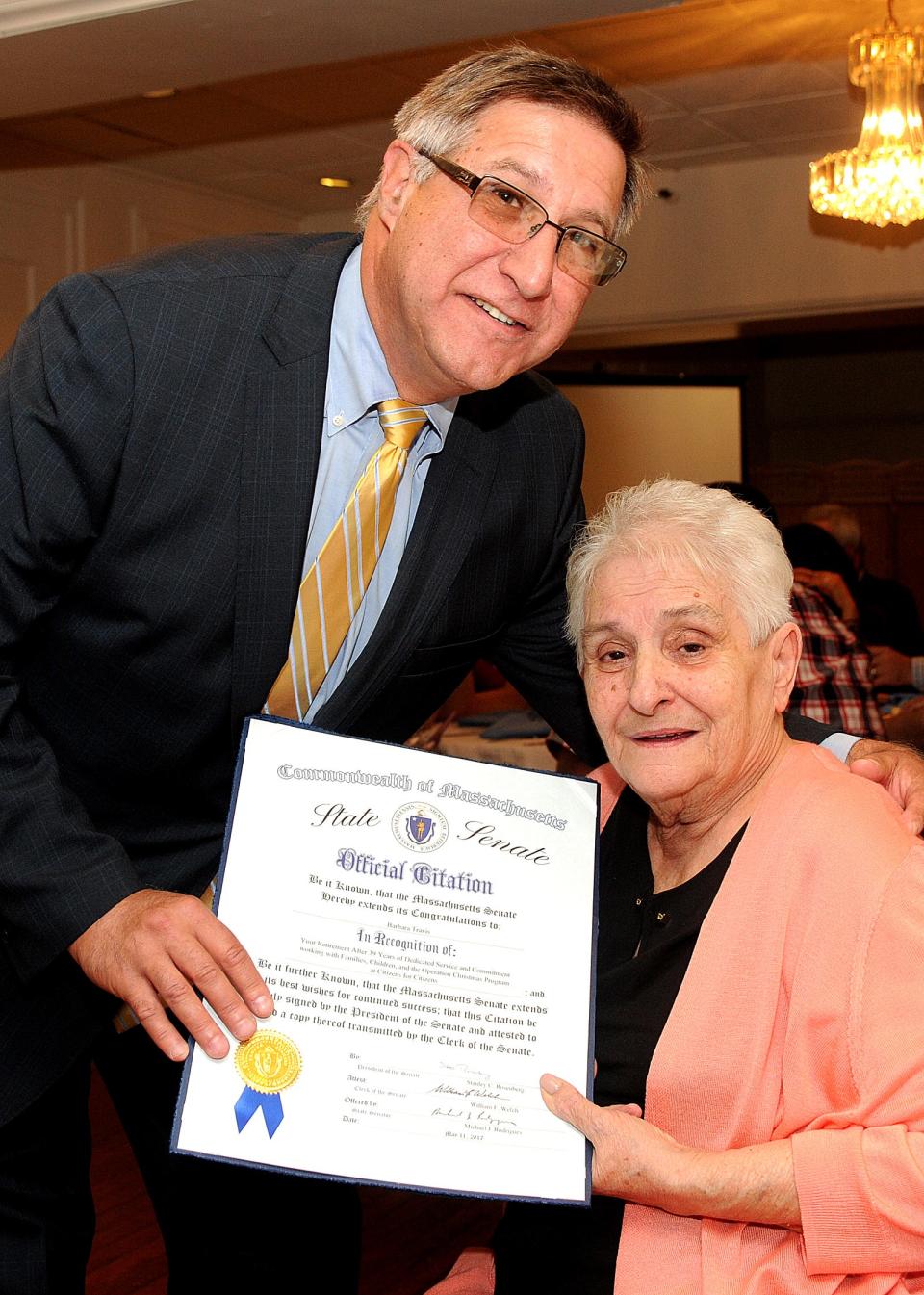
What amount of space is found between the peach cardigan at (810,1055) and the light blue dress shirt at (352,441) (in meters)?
0.60

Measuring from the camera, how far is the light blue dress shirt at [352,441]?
1.80 meters

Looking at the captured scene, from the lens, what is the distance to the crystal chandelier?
17.9ft

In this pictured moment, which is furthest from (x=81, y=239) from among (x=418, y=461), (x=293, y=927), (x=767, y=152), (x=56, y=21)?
(x=293, y=927)

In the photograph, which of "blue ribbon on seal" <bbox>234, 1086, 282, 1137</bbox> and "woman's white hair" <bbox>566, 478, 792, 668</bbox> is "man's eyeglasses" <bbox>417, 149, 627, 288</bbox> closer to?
"woman's white hair" <bbox>566, 478, 792, 668</bbox>

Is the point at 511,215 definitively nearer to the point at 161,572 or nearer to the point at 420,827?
the point at 161,572

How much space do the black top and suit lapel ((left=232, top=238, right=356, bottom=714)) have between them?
1.90ft

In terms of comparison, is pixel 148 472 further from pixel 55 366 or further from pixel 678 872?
pixel 678 872

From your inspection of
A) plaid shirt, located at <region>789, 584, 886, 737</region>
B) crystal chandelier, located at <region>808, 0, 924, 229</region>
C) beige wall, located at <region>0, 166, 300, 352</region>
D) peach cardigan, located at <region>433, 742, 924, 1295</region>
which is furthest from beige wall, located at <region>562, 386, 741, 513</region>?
peach cardigan, located at <region>433, 742, 924, 1295</region>

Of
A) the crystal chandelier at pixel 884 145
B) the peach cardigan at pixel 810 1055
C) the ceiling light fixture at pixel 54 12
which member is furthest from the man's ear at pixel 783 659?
the crystal chandelier at pixel 884 145

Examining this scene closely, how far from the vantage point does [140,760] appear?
5.89ft

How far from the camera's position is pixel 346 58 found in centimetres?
446

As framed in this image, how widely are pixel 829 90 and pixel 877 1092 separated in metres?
6.03

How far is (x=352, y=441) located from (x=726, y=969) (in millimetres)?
835

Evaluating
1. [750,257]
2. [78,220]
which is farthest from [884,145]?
[78,220]
